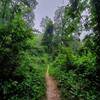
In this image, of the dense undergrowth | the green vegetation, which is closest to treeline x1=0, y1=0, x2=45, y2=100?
the green vegetation

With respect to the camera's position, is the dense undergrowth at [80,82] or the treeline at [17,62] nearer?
the treeline at [17,62]

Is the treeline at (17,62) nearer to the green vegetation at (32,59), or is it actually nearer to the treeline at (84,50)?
the green vegetation at (32,59)

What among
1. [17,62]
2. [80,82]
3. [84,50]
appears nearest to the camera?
[17,62]

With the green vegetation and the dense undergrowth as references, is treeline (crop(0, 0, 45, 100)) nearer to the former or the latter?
the green vegetation

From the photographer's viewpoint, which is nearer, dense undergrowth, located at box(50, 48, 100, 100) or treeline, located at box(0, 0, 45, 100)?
treeline, located at box(0, 0, 45, 100)

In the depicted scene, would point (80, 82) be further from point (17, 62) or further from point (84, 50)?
point (17, 62)

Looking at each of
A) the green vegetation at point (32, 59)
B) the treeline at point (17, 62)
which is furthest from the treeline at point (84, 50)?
the treeline at point (17, 62)

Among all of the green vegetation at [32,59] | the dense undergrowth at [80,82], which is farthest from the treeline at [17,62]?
the dense undergrowth at [80,82]

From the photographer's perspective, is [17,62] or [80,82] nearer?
[17,62]

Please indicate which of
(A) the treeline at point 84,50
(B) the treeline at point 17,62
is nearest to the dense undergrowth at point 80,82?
(A) the treeline at point 84,50

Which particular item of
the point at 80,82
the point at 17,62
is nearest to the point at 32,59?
the point at 17,62

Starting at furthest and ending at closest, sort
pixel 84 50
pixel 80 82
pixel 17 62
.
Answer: pixel 84 50 < pixel 80 82 < pixel 17 62

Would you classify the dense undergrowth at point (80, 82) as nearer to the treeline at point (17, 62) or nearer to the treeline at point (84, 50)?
the treeline at point (84, 50)

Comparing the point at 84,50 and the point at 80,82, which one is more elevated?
the point at 84,50
